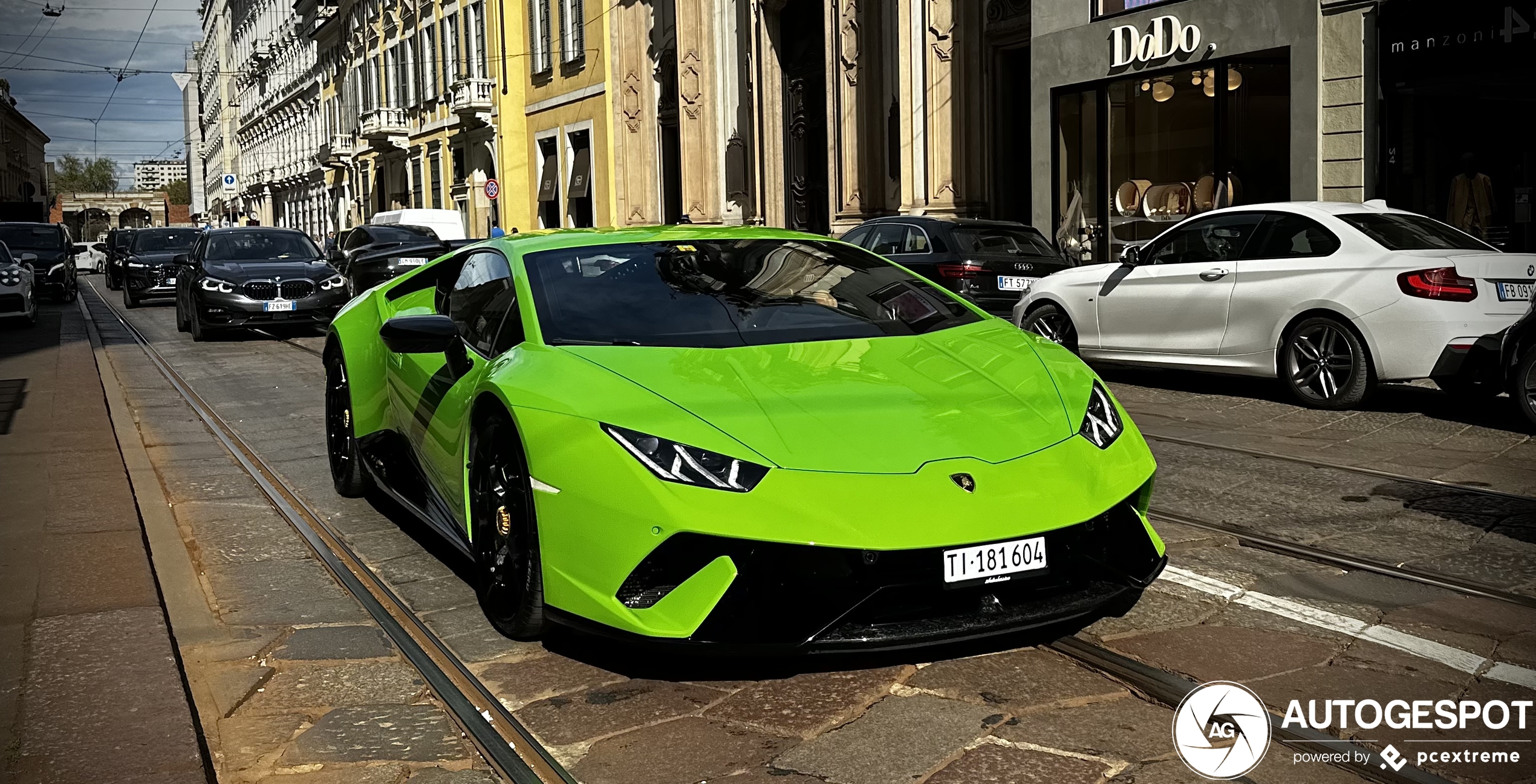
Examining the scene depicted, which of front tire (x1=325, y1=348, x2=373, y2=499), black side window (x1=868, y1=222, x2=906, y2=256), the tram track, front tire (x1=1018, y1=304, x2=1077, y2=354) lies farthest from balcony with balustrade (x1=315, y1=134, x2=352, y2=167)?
the tram track

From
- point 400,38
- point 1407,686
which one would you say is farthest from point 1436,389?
point 400,38

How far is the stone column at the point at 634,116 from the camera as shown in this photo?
35281 mm

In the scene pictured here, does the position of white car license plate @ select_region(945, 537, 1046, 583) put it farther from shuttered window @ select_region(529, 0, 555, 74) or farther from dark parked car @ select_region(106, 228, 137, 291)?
shuttered window @ select_region(529, 0, 555, 74)

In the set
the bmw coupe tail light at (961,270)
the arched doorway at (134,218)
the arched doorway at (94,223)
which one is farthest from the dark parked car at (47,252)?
the arched doorway at (134,218)

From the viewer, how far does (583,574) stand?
417cm

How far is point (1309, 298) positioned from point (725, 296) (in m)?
6.37

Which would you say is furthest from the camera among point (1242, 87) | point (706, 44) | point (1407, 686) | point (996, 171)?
point (706, 44)

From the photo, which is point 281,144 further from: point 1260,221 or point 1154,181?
point 1260,221

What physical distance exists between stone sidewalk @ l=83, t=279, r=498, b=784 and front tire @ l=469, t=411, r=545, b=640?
1.16ft

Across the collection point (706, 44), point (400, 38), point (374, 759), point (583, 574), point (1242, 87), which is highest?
point (400, 38)

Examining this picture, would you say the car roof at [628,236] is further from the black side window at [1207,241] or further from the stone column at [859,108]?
the stone column at [859,108]

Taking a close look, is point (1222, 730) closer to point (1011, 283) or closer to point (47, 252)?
point (1011, 283)

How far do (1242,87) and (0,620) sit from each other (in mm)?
15934

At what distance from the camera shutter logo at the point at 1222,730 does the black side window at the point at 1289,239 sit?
7.13m
